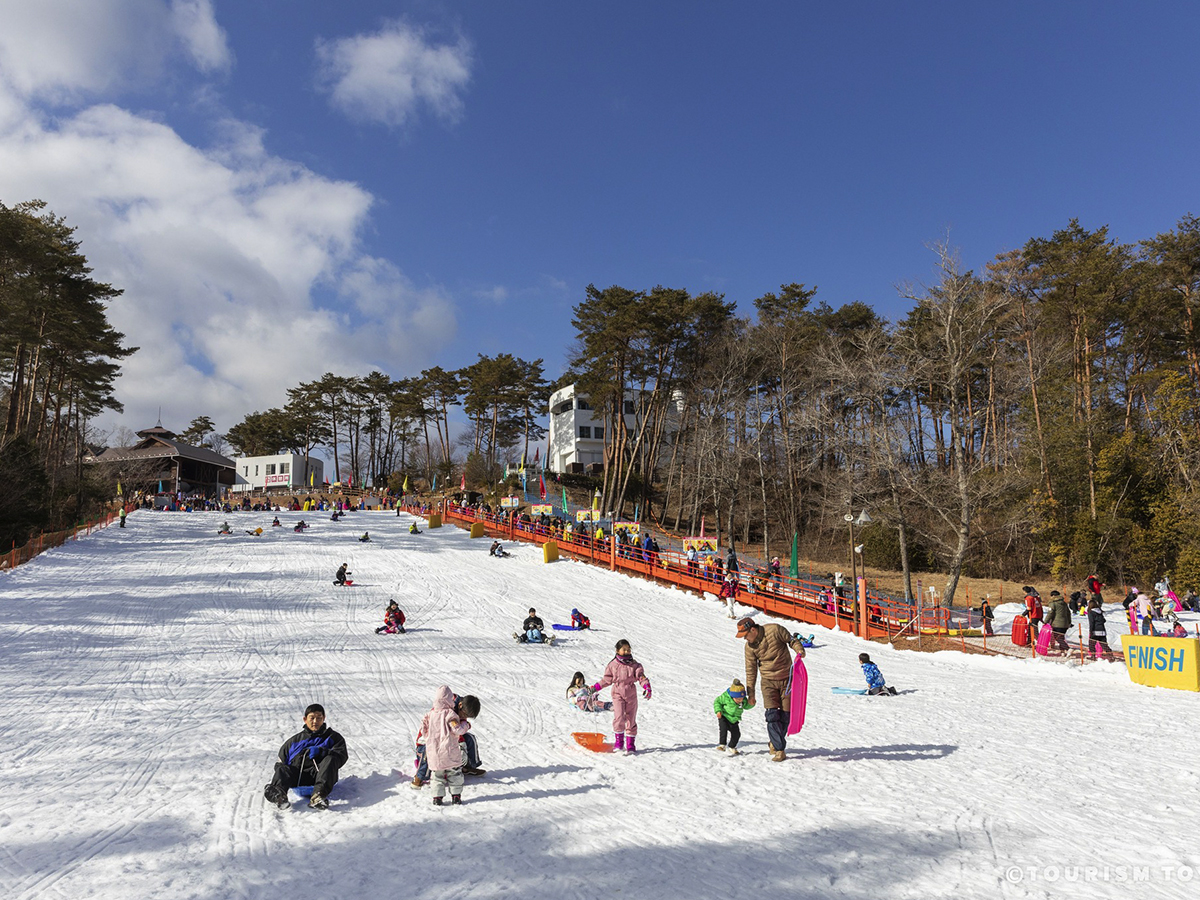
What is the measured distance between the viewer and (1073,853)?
486 centimetres

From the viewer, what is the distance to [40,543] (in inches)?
928

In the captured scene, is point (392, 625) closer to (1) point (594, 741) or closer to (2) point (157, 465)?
(1) point (594, 741)

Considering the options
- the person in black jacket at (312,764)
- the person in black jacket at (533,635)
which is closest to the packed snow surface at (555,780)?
the person in black jacket at (312,764)

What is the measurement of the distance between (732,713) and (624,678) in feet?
4.28

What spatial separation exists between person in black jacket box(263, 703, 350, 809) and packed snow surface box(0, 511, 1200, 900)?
17cm

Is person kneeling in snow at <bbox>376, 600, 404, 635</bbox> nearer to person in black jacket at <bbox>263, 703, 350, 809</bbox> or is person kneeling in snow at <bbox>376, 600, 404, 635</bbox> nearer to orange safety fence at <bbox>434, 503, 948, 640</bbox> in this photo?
person in black jacket at <bbox>263, 703, 350, 809</bbox>

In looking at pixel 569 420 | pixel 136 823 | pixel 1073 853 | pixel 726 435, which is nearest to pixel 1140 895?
pixel 1073 853

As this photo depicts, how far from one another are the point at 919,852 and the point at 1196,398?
101 ft

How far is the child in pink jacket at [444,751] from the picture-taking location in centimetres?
593

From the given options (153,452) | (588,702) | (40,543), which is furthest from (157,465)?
(588,702)

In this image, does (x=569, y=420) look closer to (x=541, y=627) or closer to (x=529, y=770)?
(x=541, y=627)

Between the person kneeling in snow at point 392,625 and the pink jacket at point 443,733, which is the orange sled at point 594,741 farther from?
the person kneeling in snow at point 392,625

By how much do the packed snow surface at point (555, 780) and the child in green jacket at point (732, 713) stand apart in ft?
0.71

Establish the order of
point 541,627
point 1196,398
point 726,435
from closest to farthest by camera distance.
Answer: point 541,627 → point 1196,398 → point 726,435
